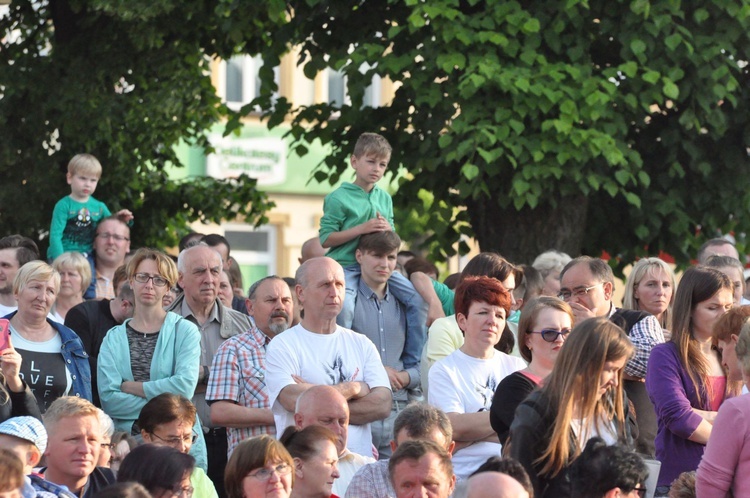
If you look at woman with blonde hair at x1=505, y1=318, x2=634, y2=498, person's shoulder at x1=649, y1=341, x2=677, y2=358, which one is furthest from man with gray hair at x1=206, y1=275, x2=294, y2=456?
woman with blonde hair at x1=505, y1=318, x2=634, y2=498

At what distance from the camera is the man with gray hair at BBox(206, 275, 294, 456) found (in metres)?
8.05

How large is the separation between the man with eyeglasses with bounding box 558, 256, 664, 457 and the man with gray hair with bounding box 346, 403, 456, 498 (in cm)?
121

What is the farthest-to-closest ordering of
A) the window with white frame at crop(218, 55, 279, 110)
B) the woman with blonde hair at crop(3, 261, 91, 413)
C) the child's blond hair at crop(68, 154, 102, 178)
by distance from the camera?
1. the window with white frame at crop(218, 55, 279, 110)
2. the child's blond hair at crop(68, 154, 102, 178)
3. the woman with blonde hair at crop(3, 261, 91, 413)

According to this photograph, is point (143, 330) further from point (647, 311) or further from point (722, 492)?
point (722, 492)

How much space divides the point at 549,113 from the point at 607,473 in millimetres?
6404

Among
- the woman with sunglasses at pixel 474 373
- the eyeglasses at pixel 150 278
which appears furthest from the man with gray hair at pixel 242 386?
the woman with sunglasses at pixel 474 373

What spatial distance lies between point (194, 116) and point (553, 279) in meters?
5.94

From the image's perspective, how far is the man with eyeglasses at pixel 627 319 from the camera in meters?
7.60

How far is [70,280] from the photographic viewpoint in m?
9.77

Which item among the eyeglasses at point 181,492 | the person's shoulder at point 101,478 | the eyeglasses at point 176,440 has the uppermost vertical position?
the eyeglasses at point 181,492

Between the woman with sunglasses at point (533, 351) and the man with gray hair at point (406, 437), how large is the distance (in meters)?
0.29

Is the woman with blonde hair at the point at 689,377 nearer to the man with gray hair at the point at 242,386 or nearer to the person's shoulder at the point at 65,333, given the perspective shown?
the man with gray hair at the point at 242,386

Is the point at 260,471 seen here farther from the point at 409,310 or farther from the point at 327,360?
the point at 409,310

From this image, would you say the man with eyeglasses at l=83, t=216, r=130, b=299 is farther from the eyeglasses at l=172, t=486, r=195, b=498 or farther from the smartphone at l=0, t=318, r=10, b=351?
the eyeglasses at l=172, t=486, r=195, b=498
